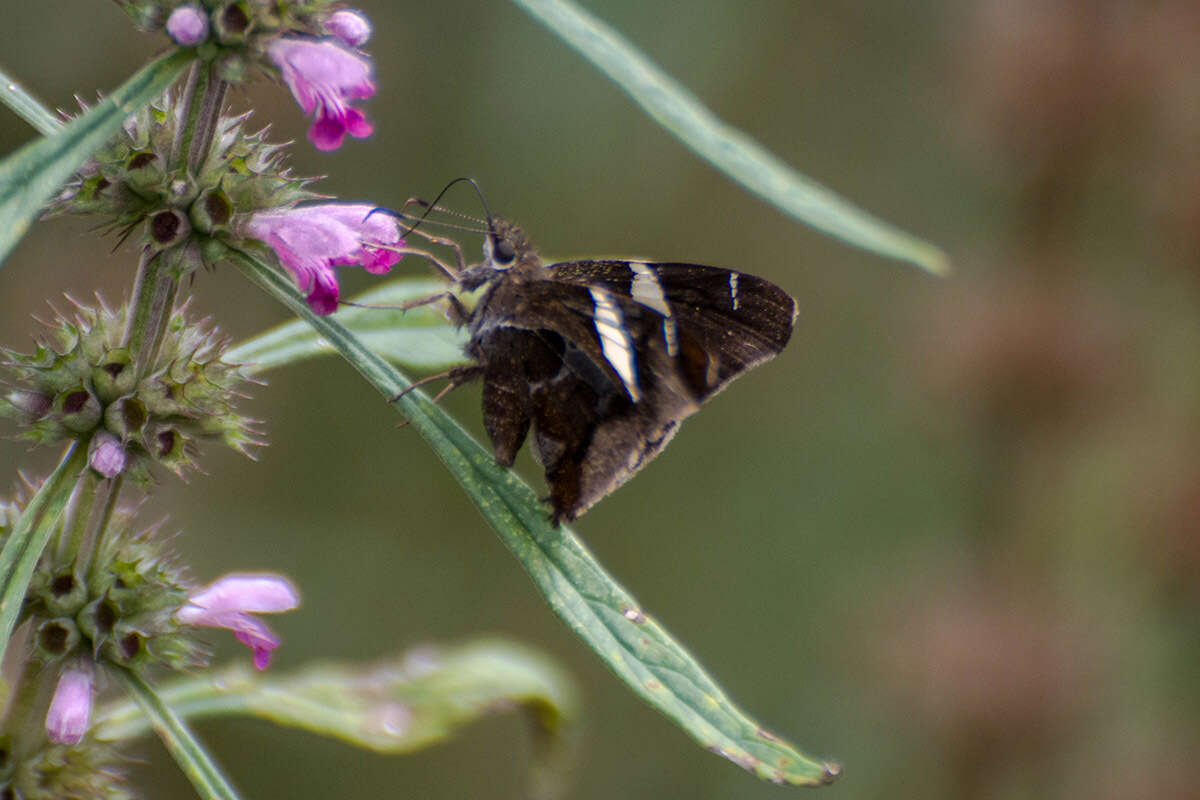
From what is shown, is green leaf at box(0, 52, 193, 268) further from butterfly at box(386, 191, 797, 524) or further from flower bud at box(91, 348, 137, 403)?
butterfly at box(386, 191, 797, 524)

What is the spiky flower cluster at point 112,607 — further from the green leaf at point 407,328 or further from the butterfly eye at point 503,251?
the butterfly eye at point 503,251

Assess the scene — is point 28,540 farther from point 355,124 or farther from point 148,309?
point 355,124

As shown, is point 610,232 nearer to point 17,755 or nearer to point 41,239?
point 41,239

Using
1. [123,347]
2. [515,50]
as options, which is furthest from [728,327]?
[515,50]

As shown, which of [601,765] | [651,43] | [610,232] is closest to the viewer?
[651,43]

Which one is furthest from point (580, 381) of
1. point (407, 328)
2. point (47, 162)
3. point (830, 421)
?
point (830, 421)

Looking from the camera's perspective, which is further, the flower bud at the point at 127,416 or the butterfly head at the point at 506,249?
the butterfly head at the point at 506,249

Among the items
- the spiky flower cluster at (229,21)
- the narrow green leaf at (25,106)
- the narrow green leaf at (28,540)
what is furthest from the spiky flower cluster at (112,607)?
the spiky flower cluster at (229,21)
